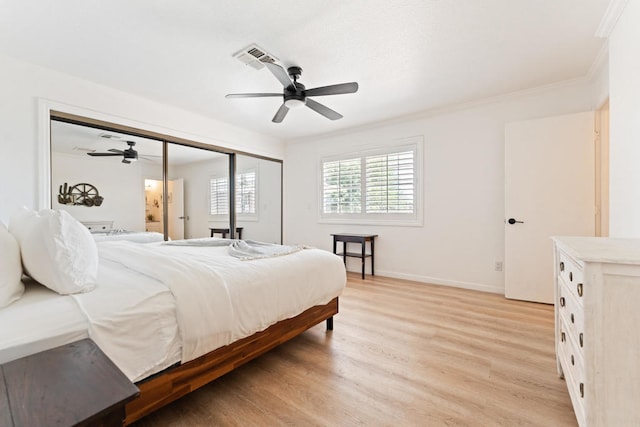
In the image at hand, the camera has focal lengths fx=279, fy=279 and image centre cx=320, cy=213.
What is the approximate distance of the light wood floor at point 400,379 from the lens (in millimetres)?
1468

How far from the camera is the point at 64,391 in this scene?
73 centimetres

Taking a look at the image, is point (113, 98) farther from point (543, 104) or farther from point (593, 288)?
point (543, 104)

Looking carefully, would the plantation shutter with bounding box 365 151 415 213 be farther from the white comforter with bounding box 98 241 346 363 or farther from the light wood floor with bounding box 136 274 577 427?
the white comforter with bounding box 98 241 346 363

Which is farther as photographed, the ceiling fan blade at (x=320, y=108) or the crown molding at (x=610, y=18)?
the ceiling fan blade at (x=320, y=108)

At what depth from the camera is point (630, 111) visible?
6.17ft

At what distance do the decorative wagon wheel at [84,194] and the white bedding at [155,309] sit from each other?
164 cm

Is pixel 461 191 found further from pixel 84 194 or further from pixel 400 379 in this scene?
pixel 84 194

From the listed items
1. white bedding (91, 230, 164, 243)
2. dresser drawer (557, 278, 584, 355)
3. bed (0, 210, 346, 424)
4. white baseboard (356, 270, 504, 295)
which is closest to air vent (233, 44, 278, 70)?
bed (0, 210, 346, 424)

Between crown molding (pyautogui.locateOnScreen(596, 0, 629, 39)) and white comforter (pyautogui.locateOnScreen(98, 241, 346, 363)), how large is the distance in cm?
277

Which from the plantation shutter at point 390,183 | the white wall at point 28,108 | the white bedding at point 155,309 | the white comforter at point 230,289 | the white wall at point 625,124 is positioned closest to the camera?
the white bedding at point 155,309

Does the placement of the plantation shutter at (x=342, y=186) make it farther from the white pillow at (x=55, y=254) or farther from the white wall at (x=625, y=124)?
the white pillow at (x=55, y=254)

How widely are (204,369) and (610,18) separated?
3.66 metres

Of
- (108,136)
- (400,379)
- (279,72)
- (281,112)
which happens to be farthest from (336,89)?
(108,136)

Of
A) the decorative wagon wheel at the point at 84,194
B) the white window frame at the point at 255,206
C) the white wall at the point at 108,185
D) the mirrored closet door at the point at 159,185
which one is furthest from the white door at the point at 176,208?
the white window frame at the point at 255,206
